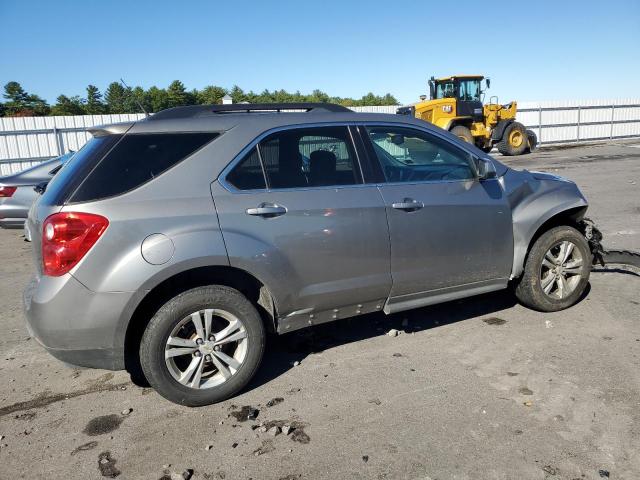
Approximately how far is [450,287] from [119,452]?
259 centimetres

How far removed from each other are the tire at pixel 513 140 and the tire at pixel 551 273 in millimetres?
18490

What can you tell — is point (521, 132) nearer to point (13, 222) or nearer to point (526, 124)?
point (526, 124)

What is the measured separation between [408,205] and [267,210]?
1078 millimetres

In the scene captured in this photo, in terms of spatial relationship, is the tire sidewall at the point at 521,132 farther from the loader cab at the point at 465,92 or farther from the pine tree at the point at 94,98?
the pine tree at the point at 94,98

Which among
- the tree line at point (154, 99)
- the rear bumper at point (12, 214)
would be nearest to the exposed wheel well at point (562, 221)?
the rear bumper at point (12, 214)

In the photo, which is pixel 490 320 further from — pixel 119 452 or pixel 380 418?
pixel 119 452

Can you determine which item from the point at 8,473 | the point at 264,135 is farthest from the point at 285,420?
the point at 264,135

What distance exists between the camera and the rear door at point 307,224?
320 centimetres

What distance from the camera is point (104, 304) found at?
2.91m

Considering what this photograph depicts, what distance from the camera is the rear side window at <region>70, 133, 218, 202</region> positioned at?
117 inches

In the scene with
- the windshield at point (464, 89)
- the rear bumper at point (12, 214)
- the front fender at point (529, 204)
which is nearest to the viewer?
the front fender at point (529, 204)

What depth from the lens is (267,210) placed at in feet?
10.6

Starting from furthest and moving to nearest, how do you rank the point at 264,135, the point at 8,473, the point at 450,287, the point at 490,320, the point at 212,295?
the point at 490,320
the point at 450,287
the point at 264,135
the point at 212,295
the point at 8,473

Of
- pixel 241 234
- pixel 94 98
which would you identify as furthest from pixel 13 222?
pixel 94 98
